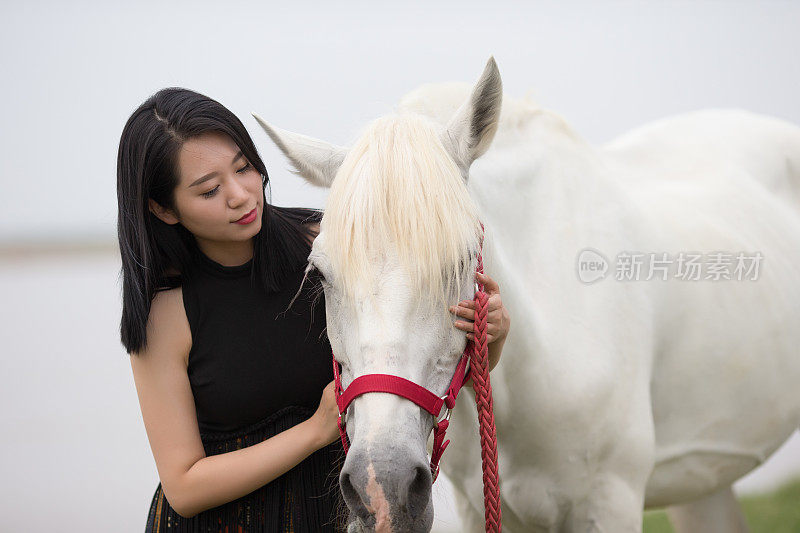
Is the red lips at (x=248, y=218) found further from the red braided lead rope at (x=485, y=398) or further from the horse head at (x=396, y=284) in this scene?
the red braided lead rope at (x=485, y=398)

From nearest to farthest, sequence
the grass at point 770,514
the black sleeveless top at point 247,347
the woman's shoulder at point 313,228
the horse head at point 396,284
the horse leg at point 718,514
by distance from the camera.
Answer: the horse head at point 396,284 < the black sleeveless top at point 247,347 < the woman's shoulder at point 313,228 < the horse leg at point 718,514 < the grass at point 770,514

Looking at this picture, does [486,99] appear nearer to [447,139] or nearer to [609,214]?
[447,139]

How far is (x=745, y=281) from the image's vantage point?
6.04 feet

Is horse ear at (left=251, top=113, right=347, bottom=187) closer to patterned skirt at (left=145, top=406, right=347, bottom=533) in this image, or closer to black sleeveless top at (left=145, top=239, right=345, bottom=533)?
black sleeveless top at (left=145, top=239, right=345, bottom=533)

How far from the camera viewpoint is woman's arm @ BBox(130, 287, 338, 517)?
1.13 metres

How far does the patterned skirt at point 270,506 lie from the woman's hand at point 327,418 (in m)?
0.13

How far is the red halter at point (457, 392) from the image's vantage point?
888mm

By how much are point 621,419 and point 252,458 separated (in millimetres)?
773

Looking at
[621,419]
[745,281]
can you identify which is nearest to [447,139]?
[621,419]

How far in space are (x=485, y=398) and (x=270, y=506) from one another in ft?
1.56

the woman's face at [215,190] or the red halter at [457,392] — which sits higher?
the woman's face at [215,190]

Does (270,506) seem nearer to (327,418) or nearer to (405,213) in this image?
(327,418)

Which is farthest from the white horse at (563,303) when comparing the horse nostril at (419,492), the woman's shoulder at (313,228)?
the woman's shoulder at (313,228)

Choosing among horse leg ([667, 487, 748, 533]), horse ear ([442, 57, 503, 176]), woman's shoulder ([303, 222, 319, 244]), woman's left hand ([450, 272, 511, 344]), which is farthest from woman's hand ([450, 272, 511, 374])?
horse leg ([667, 487, 748, 533])
